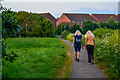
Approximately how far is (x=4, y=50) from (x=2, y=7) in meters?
1.40

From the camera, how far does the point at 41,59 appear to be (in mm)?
10461

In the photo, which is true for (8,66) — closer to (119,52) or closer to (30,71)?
(30,71)

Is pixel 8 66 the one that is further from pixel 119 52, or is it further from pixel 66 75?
pixel 119 52

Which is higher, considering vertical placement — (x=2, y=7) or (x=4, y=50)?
(x=2, y=7)

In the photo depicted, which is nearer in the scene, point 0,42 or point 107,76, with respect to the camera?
point 0,42

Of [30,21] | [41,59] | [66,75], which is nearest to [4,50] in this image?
[66,75]

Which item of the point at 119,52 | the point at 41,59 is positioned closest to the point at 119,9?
the point at 119,52

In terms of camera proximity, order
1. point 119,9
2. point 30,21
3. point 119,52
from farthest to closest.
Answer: point 30,21 → point 119,9 → point 119,52

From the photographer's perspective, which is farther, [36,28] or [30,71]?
[36,28]

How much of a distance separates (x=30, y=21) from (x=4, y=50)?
28780 mm

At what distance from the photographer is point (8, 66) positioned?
812cm

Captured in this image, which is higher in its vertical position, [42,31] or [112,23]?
[112,23]

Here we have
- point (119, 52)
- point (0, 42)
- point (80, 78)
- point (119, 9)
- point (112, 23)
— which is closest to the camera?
point (0, 42)

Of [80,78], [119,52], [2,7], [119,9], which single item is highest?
[119,9]
